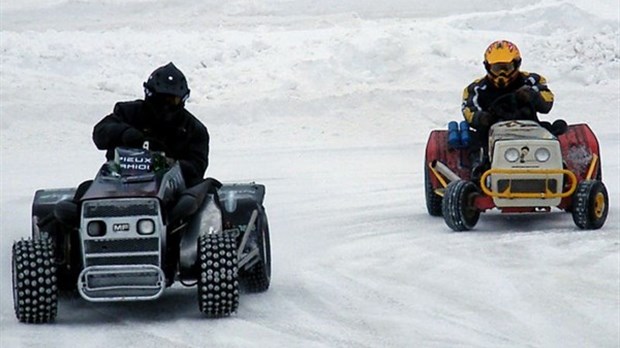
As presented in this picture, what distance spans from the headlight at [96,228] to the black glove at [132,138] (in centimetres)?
105

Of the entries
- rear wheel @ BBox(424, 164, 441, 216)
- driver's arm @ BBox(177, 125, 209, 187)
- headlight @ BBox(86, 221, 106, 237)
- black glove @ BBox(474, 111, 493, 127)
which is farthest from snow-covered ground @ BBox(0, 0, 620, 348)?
black glove @ BBox(474, 111, 493, 127)

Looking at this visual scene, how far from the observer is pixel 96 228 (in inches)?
413

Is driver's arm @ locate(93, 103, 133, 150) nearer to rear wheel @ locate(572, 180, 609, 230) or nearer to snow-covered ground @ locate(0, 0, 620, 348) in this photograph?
snow-covered ground @ locate(0, 0, 620, 348)

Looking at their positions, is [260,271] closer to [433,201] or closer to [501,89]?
[433,201]

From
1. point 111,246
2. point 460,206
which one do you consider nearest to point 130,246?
point 111,246

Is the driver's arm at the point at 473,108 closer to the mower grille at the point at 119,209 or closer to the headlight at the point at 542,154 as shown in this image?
the headlight at the point at 542,154

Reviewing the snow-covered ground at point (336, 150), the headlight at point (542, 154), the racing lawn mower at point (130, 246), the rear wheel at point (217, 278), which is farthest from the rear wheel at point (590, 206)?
the rear wheel at point (217, 278)

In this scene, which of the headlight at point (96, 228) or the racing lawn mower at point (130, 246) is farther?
the headlight at point (96, 228)

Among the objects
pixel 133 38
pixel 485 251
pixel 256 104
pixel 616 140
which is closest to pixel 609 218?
pixel 485 251

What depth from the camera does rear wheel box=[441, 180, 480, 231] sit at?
586 inches

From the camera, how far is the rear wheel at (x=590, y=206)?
1462 centimetres

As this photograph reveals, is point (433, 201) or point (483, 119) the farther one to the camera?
point (433, 201)

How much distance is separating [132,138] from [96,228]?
1.07 meters

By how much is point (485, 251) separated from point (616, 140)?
11929 millimetres
